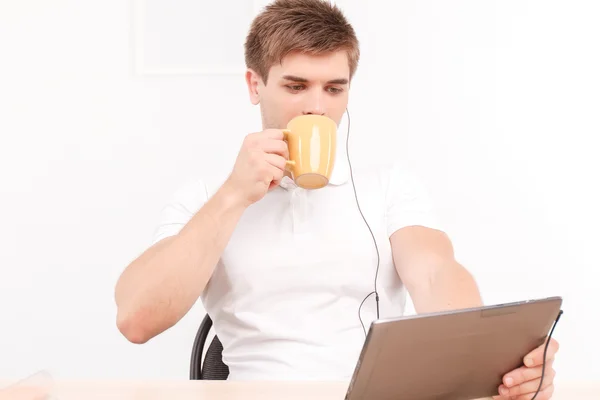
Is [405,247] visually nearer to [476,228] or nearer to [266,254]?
[266,254]

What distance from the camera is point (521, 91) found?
2330 mm

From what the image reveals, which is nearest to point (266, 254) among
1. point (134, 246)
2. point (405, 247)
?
point (405, 247)

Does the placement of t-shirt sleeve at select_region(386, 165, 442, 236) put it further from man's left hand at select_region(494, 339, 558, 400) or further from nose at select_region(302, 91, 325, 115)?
man's left hand at select_region(494, 339, 558, 400)

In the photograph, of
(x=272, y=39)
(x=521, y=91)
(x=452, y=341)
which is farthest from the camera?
(x=521, y=91)

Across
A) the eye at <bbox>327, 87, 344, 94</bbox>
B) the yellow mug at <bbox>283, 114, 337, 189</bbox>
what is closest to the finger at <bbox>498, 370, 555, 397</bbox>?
the yellow mug at <bbox>283, 114, 337, 189</bbox>

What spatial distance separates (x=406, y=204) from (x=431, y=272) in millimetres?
201

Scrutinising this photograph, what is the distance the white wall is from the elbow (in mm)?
A: 1003

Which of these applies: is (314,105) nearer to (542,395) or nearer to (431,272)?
(431,272)

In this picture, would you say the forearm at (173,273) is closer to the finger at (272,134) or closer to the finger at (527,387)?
the finger at (272,134)

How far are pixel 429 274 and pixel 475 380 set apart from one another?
0.51 metres

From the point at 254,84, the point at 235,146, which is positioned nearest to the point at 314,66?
the point at 254,84

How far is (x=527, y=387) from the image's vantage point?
3.22 feet

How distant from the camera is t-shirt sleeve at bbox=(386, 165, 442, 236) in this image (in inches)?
62.3

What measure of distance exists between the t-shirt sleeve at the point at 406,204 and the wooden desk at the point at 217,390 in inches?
21.4
